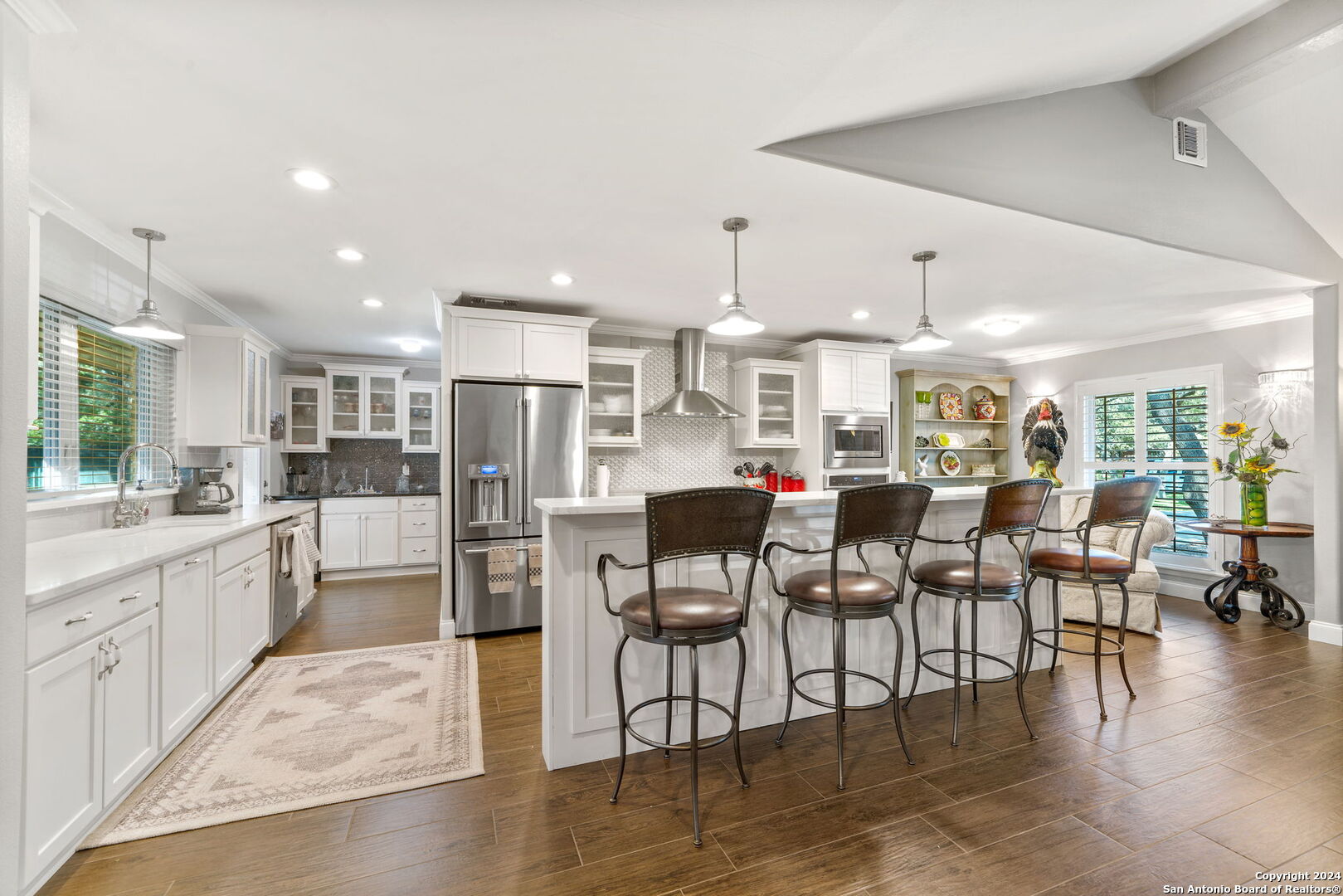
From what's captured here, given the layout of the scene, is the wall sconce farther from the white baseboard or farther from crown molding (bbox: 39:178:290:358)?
crown molding (bbox: 39:178:290:358)

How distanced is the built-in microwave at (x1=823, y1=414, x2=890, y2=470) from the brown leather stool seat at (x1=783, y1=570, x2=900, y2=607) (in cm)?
338

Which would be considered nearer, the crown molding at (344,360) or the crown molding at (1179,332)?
the crown molding at (1179,332)

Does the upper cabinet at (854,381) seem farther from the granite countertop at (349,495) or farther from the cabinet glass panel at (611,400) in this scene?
the granite countertop at (349,495)

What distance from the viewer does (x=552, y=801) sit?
213 centimetres

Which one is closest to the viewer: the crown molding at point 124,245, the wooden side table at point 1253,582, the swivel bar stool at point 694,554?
the swivel bar stool at point 694,554

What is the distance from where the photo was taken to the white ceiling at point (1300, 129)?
2.97 m

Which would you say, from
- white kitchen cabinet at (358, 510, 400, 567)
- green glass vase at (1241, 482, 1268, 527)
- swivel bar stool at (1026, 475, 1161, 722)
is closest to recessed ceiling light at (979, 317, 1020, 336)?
green glass vase at (1241, 482, 1268, 527)

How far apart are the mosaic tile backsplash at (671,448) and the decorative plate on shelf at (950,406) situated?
7.97 ft

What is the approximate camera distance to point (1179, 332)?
549 cm

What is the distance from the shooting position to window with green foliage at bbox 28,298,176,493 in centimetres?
274

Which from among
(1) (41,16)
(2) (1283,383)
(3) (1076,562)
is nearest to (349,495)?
(1) (41,16)

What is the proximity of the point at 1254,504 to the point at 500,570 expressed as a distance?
5.75m

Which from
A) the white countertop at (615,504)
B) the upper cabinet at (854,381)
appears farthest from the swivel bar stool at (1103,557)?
the upper cabinet at (854,381)

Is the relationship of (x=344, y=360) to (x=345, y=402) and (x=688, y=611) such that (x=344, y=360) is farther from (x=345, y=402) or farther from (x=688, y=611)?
(x=688, y=611)
